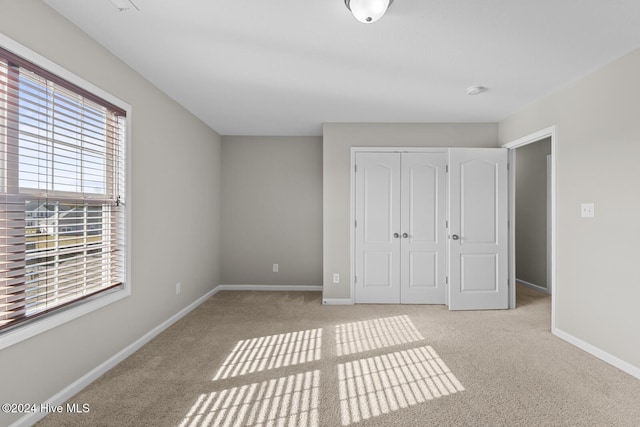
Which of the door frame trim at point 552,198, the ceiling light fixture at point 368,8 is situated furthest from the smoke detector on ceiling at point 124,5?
the door frame trim at point 552,198

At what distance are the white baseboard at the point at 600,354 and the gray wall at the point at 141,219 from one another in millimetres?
4014

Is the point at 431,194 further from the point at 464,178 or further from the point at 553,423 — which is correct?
the point at 553,423

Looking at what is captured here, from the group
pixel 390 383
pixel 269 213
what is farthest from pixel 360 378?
pixel 269 213

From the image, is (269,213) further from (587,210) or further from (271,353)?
(587,210)

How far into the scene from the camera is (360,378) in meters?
2.34

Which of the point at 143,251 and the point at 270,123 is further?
the point at 270,123

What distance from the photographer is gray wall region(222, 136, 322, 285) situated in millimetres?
5031

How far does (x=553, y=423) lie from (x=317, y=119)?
3669 mm

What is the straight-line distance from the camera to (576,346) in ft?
9.47

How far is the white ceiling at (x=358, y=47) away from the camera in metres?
1.91

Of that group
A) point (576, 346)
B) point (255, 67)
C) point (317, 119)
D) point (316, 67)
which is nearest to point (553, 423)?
point (576, 346)

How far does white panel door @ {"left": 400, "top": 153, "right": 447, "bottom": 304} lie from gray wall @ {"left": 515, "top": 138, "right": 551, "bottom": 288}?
2.13 meters

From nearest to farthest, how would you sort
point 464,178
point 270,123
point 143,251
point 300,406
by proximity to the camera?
point 300,406 → point 143,251 → point 464,178 → point 270,123

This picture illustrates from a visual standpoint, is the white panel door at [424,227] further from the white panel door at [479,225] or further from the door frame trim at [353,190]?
the white panel door at [479,225]
